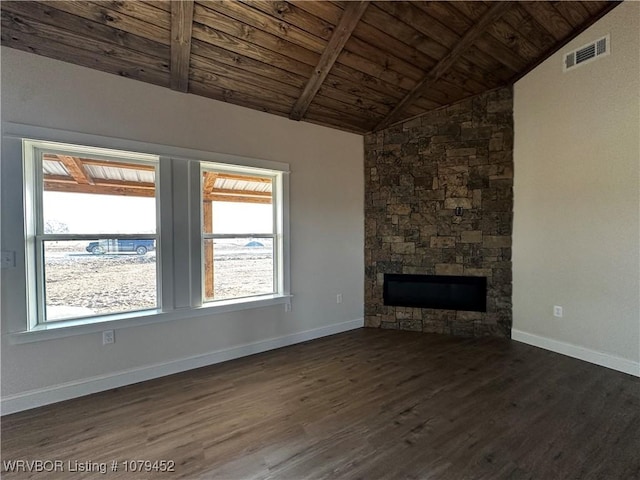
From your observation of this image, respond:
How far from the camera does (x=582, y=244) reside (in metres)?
3.24

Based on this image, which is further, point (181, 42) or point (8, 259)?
point (181, 42)

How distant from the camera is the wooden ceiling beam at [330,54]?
2513 mm

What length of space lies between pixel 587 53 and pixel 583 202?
5.09ft

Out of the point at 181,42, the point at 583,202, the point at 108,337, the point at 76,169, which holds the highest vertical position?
the point at 181,42

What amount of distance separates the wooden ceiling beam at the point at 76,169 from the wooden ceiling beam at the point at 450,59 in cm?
349

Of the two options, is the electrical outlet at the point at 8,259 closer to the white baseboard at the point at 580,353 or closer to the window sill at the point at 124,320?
the window sill at the point at 124,320

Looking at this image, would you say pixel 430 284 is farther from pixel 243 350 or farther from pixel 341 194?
pixel 243 350

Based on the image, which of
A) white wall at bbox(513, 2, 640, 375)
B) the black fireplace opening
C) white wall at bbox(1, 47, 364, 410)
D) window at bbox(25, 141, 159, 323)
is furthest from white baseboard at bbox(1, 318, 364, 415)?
white wall at bbox(513, 2, 640, 375)

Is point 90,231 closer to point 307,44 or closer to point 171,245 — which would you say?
point 171,245

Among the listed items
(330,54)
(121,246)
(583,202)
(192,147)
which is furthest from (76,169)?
(583,202)

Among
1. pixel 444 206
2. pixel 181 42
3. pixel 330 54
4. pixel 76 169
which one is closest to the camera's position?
pixel 181 42

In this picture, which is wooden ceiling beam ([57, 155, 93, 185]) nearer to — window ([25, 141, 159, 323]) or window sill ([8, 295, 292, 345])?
window ([25, 141, 159, 323])

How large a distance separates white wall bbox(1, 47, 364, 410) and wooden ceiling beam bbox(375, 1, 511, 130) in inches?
26.6

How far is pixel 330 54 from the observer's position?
115 inches
